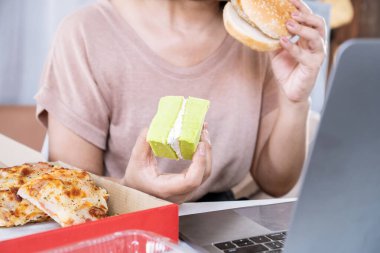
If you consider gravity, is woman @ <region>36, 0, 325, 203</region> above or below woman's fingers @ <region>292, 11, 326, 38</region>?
below

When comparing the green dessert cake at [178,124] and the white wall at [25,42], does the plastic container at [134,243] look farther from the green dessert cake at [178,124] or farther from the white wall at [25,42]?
the white wall at [25,42]

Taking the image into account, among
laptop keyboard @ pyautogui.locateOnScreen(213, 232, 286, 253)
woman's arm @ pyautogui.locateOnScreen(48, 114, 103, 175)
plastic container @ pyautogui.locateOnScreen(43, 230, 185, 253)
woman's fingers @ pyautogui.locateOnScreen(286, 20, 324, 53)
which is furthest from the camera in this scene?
woman's arm @ pyautogui.locateOnScreen(48, 114, 103, 175)

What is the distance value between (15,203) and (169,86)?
0.54 meters

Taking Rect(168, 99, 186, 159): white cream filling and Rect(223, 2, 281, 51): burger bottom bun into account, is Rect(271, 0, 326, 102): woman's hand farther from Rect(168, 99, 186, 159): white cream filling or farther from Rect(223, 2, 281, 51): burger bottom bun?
Rect(168, 99, 186, 159): white cream filling

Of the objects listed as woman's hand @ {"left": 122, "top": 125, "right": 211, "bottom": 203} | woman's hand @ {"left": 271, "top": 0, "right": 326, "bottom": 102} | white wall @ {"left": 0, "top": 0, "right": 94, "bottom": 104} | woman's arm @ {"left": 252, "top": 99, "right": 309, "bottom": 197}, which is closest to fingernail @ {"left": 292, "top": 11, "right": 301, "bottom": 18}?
woman's hand @ {"left": 271, "top": 0, "right": 326, "bottom": 102}

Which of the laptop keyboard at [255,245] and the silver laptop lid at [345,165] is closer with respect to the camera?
the silver laptop lid at [345,165]

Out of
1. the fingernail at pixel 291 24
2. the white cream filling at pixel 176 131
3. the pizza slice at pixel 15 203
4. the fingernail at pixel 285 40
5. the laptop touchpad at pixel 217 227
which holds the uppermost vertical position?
the fingernail at pixel 291 24

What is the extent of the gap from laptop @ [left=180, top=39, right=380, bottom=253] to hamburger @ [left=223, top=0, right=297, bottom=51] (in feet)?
1.90

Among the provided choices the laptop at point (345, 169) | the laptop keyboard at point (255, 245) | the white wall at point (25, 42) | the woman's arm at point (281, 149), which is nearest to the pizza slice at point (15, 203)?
the laptop keyboard at point (255, 245)

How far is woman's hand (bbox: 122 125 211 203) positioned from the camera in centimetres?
80

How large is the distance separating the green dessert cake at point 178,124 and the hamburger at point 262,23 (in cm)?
36

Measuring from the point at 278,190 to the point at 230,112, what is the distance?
28cm

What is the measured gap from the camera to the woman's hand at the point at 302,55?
40.6 inches

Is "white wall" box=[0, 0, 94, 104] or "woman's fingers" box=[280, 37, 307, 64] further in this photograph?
"white wall" box=[0, 0, 94, 104]
